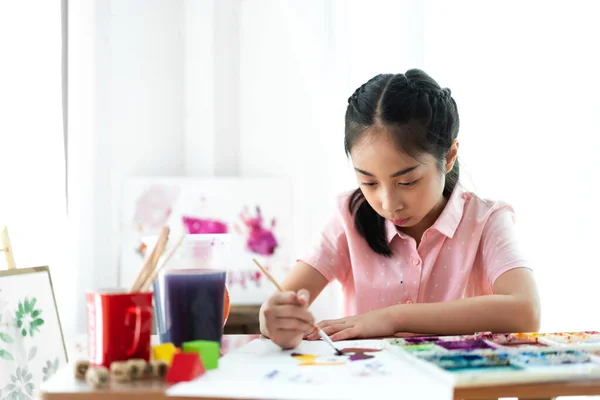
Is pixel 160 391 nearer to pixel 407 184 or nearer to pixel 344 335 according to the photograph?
pixel 344 335

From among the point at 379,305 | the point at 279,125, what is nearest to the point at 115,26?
the point at 279,125

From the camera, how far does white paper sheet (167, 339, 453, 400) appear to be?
0.70m

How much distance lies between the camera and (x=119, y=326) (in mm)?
804

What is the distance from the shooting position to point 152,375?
2.51 feet

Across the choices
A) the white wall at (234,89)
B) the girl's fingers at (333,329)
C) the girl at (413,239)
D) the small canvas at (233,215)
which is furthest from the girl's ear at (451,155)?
the small canvas at (233,215)

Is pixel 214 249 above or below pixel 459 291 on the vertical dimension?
above

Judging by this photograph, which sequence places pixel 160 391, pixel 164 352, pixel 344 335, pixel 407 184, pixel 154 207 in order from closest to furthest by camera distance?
pixel 160 391 < pixel 164 352 < pixel 344 335 < pixel 407 184 < pixel 154 207

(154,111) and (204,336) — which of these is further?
(154,111)

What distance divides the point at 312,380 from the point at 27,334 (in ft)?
2.97

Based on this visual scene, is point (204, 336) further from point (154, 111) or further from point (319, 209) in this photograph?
point (154, 111)

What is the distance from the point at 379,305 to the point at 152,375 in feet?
2.56

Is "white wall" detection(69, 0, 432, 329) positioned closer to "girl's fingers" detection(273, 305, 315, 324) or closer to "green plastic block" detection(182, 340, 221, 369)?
"girl's fingers" detection(273, 305, 315, 324)

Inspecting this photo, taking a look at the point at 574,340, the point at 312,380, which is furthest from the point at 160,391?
the point at 574,340

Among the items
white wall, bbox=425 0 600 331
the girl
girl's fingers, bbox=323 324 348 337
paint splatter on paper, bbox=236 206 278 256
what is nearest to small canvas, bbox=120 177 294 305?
paint splatter on paper, bbox=236 206 278 256
